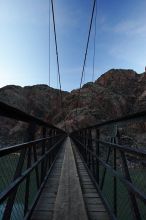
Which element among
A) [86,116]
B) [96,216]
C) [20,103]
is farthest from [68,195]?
[20,103]

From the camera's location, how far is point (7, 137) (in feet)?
9.75

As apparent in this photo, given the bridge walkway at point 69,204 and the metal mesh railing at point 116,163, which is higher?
the metal mesh railing at point 116,163

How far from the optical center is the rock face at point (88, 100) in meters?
64.2

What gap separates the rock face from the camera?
211 ft

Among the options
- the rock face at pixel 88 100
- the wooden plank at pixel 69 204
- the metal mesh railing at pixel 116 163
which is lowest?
the wooden plank at pixel 69 204

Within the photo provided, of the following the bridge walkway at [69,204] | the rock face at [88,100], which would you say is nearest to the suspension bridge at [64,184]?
the bridge walkway at [69,204]

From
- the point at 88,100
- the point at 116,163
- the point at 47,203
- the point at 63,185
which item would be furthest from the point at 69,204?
the point at 88,100

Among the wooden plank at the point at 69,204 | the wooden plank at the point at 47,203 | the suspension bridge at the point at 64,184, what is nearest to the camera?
the suspension bridge at the point at 64,184

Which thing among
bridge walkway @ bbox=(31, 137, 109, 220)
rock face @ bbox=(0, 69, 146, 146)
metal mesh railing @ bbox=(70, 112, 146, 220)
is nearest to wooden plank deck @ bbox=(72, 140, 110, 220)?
bridge walkway @ bbox=(31, 137, 109, 220)

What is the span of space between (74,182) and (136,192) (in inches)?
128

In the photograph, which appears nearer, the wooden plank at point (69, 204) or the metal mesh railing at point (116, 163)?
the metal mesh railing at point (116, 163)

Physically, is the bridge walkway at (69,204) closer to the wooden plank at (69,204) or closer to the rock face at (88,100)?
the wooden plank at (69,204)

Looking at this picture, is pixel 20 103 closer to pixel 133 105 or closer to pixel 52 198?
pixel 133 105

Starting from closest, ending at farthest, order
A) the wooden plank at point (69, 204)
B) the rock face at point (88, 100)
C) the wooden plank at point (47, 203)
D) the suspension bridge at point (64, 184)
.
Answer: the suspension bridge at point (64, 184)
the wooden plank at point (69, 204)
the wooden plank at point (47, 203)
the rock face at point (88, 100)
